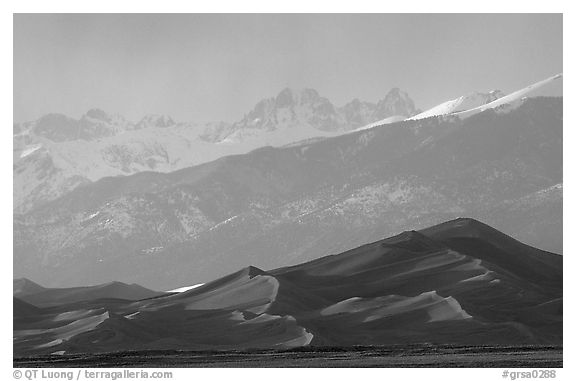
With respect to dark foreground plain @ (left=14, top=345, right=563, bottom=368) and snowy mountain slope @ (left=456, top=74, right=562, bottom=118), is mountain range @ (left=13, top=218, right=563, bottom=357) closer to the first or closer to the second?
dark foreground plain @ (left=14, top=345, right=563, bottom=368)

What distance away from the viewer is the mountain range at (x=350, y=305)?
4729 inches

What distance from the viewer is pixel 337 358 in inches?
4070

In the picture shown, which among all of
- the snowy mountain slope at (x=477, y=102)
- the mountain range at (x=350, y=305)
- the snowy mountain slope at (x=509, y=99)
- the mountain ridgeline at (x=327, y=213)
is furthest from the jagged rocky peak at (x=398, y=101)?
the mountain range at (x=350, y=305)

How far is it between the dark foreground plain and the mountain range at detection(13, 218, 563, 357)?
4254 mm

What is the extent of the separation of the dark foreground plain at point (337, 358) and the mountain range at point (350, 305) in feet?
14.0

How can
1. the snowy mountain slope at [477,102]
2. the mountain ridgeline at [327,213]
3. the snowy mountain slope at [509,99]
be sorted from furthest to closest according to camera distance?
1. the mountain ridgeline at [327,213]
2. the snowy mountain slope at [477,102]
3. the snowy mountain slope at [509,99]

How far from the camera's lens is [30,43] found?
134500 millimetres

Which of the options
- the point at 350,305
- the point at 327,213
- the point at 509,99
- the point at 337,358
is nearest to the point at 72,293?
the point at 350,305

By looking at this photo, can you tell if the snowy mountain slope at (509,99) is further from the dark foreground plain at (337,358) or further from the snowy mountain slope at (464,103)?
the dark foreground plain at (337,358)

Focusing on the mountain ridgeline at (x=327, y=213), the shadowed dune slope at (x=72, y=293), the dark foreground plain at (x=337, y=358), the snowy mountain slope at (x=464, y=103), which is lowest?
the dark foreground plain at (x=337, y=358)

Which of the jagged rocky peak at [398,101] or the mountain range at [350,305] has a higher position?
the jagged rocky peak at [398,101]

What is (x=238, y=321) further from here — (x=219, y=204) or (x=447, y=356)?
(x=219, y=204)
